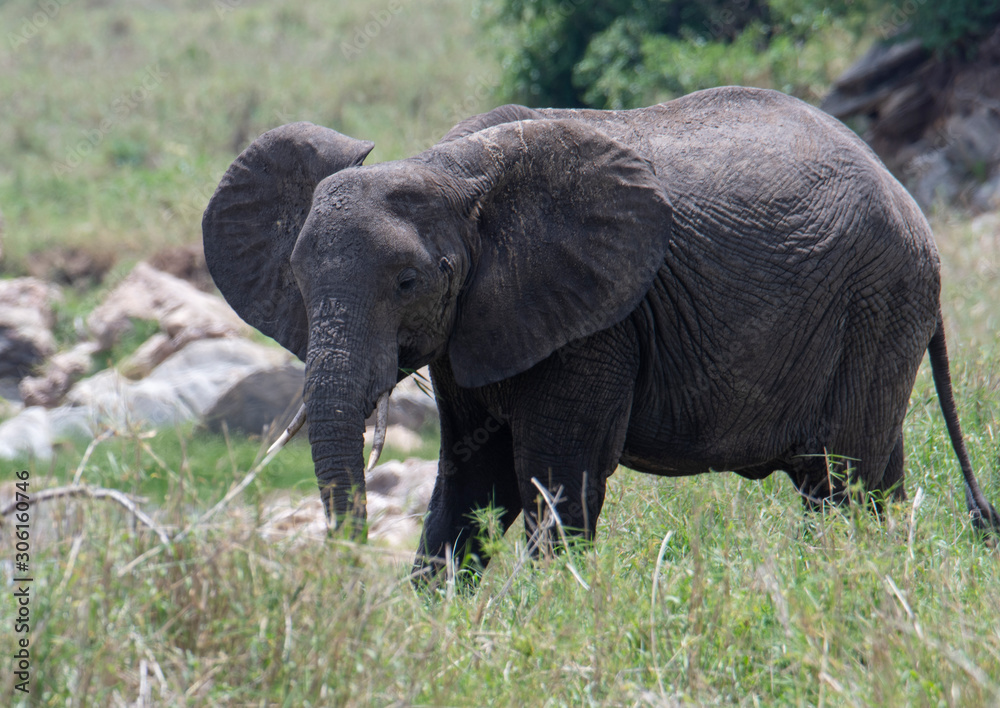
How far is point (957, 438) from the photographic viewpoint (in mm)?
4832

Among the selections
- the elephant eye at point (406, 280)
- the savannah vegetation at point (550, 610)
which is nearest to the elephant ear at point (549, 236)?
the elephant eye at point (406, 280)

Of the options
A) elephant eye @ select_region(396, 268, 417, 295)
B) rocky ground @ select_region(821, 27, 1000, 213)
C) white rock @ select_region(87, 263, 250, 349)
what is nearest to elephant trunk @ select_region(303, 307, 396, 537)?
elephant eye @ select_region(396, 268, 417, 295)

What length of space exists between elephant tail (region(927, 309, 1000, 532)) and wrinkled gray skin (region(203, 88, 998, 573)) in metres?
0.03

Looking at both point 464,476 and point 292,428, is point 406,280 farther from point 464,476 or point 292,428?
point 464,476

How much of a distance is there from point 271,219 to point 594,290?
4.28 ft

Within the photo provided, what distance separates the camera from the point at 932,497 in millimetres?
5211

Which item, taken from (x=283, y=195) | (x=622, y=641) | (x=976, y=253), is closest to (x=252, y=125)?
(x=976, y=253)

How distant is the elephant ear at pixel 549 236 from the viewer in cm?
374

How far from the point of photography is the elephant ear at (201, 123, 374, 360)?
408 centimetres

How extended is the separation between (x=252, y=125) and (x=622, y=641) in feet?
70.4

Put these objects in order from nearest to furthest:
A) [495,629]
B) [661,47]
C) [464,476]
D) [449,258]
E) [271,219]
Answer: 1. [495,629]
2. [449,258]
3. [271,219]
4. [464,476]
5. [661,47]

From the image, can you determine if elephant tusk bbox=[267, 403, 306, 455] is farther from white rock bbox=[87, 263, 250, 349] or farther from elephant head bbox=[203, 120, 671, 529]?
white rock bbox=[87, 263, 250, 349]

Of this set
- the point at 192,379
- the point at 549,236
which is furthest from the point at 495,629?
the point at 192,379

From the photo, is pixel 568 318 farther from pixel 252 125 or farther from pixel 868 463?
pixel 252 125
